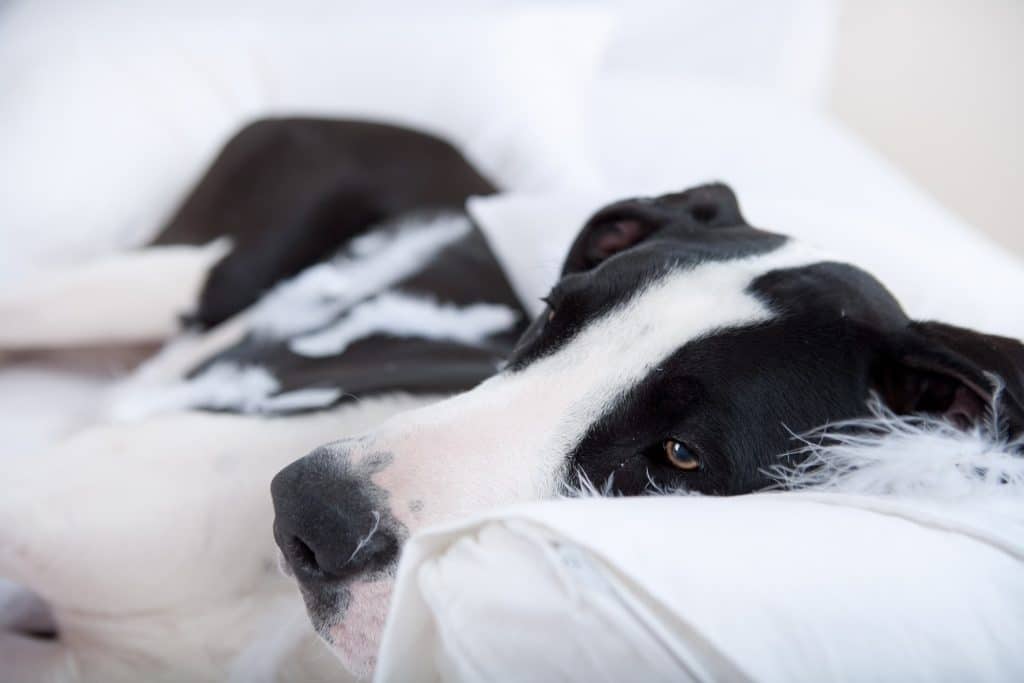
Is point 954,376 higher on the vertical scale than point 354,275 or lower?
higher

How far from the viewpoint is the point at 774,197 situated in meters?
1.56

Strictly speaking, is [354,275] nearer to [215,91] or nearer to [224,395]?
[224,395]

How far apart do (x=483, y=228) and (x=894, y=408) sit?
2.91ft

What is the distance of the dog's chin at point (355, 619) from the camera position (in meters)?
0.85

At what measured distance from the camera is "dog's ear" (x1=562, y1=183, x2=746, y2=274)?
1.25 meters

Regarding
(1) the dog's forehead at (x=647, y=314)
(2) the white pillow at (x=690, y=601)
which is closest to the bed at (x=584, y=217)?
(2) the white pillow at (x=690, y=601)

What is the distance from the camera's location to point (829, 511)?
75 centimetres

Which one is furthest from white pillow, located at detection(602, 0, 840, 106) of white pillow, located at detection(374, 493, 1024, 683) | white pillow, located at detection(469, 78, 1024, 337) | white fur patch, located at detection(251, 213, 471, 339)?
white pillow, located at detection(374, 493, 1024, 683)

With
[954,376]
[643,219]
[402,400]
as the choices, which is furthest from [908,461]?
[402,400]

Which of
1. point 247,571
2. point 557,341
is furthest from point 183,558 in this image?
point 557,341

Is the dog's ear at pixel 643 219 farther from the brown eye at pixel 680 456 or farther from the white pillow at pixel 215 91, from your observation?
the white pillow at pixel 215 91

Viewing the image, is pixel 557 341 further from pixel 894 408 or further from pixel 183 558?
pixel 183 558

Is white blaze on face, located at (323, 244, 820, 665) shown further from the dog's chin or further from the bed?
the bed

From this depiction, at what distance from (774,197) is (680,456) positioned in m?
0.79
